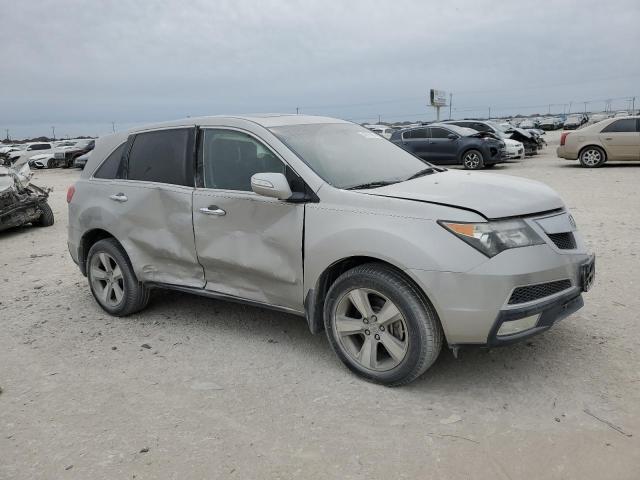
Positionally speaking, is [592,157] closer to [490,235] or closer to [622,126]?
[622,126]

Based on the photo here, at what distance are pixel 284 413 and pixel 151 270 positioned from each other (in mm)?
2052

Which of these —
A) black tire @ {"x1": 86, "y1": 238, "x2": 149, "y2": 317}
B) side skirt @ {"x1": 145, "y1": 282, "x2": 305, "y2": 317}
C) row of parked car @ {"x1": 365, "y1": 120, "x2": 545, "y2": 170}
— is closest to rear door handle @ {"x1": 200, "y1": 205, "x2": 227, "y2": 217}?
side skirt @ {"x1": 145, "y1": 282, "x2": 305, "y2": 317}

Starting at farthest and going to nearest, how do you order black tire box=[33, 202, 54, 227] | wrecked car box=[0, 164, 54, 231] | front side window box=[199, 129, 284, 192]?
black tire box=[33, 202, 54, 227], wrecked car box=[0, 164, 54, 231], front side window box=[199, 129, 284, 192]

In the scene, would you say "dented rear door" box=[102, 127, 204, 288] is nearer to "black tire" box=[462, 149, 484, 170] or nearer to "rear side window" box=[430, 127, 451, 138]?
"black tire" box=[462, 149, 484, 170]

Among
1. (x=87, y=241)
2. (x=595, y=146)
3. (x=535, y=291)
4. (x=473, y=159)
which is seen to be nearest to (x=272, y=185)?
(x=535, y=291)

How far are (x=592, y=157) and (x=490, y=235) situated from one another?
51.5 feet

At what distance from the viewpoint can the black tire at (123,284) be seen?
4.98 m

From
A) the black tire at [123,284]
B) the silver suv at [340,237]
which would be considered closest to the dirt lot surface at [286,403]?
the black tire at [123,284]

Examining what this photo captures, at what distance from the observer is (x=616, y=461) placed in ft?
9.00

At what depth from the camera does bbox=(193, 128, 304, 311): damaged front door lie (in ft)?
12.8

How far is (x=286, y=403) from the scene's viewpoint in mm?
3479

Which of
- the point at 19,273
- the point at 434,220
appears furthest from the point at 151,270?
the point at 19,273

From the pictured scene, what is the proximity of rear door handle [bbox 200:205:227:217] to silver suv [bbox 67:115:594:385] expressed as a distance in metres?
0.01

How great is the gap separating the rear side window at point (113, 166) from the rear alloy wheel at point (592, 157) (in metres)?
15.4
